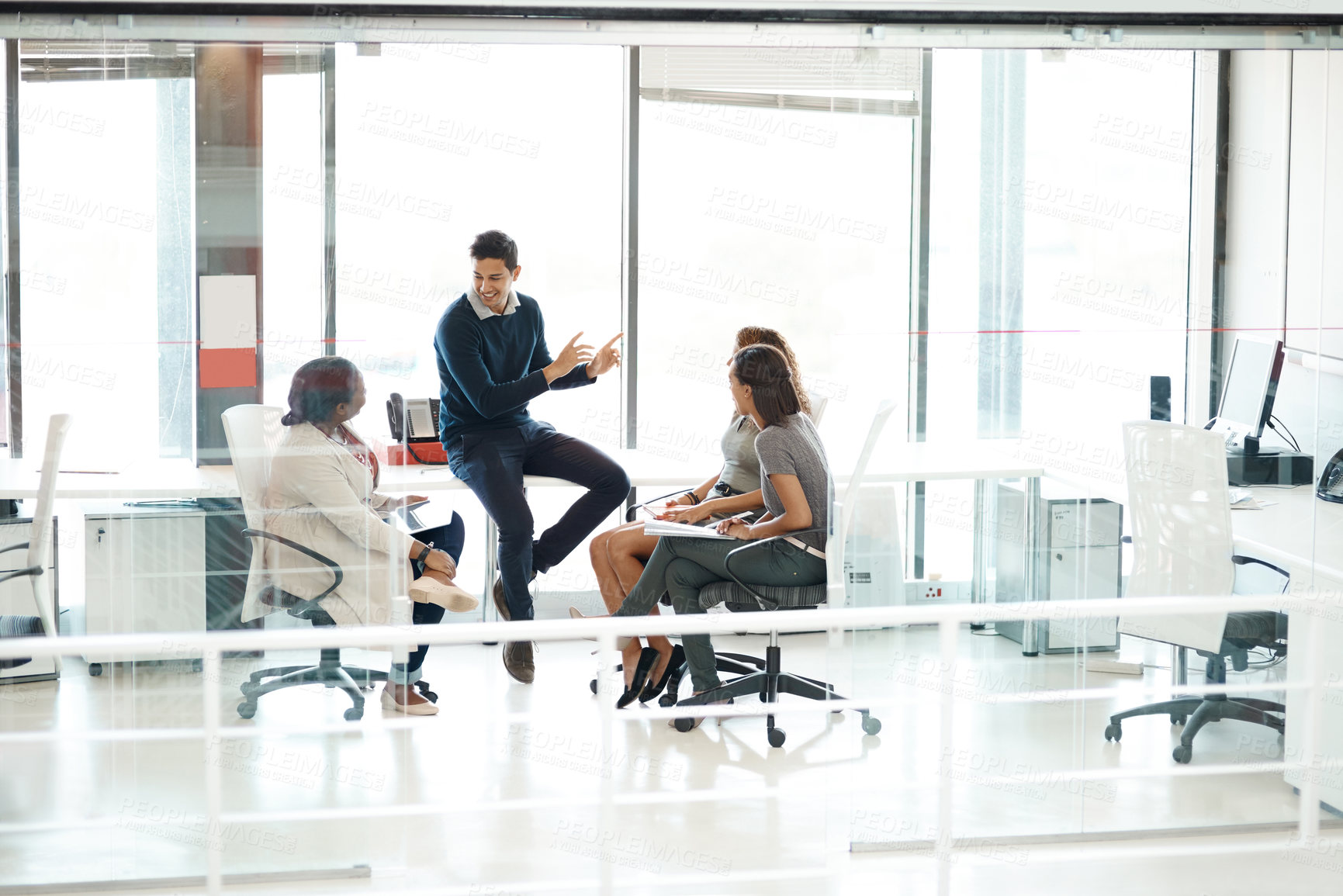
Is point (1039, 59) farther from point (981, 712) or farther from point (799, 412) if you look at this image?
point (981, 712)

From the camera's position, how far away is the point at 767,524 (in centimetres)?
419

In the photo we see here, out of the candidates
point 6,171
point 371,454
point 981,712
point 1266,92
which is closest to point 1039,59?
point 1266,92

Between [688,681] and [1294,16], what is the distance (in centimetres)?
294

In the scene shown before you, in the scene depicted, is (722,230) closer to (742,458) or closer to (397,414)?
(742,458)

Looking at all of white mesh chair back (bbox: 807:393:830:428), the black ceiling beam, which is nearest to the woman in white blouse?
the black ceiling beam

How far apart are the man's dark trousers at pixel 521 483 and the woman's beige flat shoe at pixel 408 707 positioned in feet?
1.81

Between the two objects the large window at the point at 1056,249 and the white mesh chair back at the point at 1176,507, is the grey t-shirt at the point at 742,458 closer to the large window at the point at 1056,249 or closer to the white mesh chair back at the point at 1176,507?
the large window at the point at 1056,249

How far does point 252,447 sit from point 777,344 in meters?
1.95

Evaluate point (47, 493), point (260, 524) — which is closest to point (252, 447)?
point (260, 524)

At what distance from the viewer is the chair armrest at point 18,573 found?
3.30 metres

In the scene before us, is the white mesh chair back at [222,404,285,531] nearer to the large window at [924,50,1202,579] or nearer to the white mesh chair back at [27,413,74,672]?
the white mesh chair back at [27,413,74,672]

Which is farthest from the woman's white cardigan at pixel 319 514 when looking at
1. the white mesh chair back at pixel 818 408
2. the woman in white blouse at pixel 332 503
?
the white mesh chair back at pixel 818 408

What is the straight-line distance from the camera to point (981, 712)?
3.67 meters

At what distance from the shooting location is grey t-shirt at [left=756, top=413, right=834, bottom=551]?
13.6 ft
